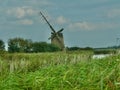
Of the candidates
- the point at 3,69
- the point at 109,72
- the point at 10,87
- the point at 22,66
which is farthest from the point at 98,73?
the point at 22,66

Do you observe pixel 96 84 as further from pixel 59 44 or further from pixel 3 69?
pixel 59 44

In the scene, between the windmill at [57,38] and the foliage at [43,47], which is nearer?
the foliage at [43,47]

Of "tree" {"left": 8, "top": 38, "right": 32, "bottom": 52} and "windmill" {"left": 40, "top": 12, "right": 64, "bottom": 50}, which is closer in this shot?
"tree" {"left": 8, "top": 38, "right": 32, "bottom": 52}

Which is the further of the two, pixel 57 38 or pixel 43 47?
pixel 57 38

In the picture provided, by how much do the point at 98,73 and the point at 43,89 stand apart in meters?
0.80

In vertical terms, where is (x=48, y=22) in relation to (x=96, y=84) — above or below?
above

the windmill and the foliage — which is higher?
the windmill

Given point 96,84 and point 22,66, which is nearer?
point 96,84

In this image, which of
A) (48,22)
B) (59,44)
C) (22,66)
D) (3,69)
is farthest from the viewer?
(48,22)

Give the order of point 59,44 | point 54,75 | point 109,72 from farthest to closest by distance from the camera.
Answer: point 59,44 < point 54,75 < point 109,72

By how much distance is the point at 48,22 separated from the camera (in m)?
51.6

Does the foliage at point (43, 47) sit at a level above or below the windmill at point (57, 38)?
below

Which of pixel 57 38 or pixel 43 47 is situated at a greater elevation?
pixel 57 38

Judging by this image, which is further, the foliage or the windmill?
the windmill
